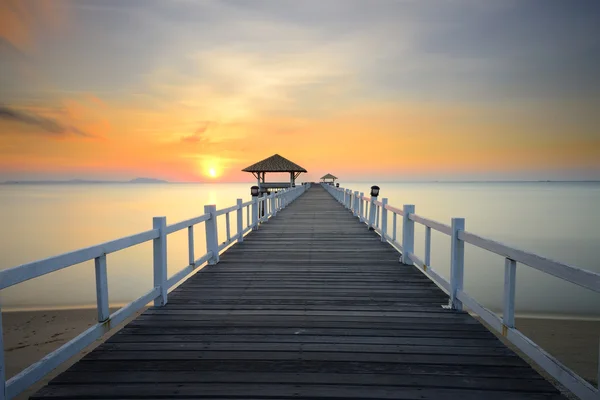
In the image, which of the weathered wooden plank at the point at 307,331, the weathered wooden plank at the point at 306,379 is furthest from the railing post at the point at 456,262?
the weathered wooden plank at the point at 306,379

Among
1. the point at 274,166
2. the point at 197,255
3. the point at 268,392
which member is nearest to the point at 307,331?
the point at 268,392

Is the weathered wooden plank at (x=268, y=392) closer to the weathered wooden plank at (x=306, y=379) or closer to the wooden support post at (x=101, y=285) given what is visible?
the weathered wooden plank at (x=306, y=379)

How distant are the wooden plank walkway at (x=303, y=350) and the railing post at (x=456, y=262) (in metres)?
0.20

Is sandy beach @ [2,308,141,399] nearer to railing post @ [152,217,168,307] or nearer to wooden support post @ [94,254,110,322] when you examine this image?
railing post @ [152,217,168,307]

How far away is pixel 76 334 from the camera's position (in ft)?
34.7

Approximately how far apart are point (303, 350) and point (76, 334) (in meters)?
10.0

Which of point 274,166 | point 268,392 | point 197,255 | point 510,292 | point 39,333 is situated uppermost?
point 274,166

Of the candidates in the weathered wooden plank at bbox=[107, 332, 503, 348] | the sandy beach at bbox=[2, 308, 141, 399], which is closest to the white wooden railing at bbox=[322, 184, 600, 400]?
the weathered wooden plank at bbox=[107, 332, 503, 348]

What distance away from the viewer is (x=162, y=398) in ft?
9.01

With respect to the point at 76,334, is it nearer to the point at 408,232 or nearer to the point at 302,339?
the point at 302,339

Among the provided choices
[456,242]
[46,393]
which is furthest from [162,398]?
[456,242]

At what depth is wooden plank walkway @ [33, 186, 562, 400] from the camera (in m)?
2.86

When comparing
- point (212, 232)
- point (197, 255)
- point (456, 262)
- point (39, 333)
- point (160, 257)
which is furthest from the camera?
point (197, 255)

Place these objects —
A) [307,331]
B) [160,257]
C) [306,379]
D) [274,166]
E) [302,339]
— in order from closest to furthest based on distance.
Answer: [306,379]
[302,339]
[307,331]
[160,257]
[274,166]
